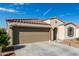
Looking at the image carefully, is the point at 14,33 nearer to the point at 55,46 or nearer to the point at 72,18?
the point at 55,46

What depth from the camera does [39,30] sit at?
11203 millimetres

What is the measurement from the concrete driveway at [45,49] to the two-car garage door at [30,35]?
275 millimetres

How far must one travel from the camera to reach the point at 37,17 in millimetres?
10625

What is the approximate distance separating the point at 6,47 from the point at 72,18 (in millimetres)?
3563

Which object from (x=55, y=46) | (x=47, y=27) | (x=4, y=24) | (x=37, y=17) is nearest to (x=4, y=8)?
(x=4, y=24)

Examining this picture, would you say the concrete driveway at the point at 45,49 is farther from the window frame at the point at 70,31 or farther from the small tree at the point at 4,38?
the window frame at the point at 70,31

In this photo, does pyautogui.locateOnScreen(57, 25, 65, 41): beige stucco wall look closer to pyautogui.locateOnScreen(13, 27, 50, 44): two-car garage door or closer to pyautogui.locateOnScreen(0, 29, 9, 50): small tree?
pyautogui.locateOnScreen(13, 27, 50, 44): two-car garage door

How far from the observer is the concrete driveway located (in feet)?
34.4

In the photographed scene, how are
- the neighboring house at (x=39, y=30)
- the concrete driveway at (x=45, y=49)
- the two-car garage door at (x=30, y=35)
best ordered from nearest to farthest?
the concrete driveway at (x=45, y=49) → the neighboring house at (x=39, y=30) → the two-car garage door at (x=30, y=35)

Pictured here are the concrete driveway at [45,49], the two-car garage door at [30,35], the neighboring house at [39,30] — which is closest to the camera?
the concrete driveway at [45,49]

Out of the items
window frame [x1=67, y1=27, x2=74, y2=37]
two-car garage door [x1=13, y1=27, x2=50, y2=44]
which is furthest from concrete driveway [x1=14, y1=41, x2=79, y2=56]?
window frame [x1=67, y1=27, x2=74, y2=37]

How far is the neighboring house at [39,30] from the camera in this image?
1066cm

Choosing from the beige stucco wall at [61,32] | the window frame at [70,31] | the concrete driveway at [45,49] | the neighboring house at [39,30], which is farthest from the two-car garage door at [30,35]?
the window frame at [70,31]

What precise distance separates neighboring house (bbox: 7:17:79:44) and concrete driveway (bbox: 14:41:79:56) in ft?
0.96
